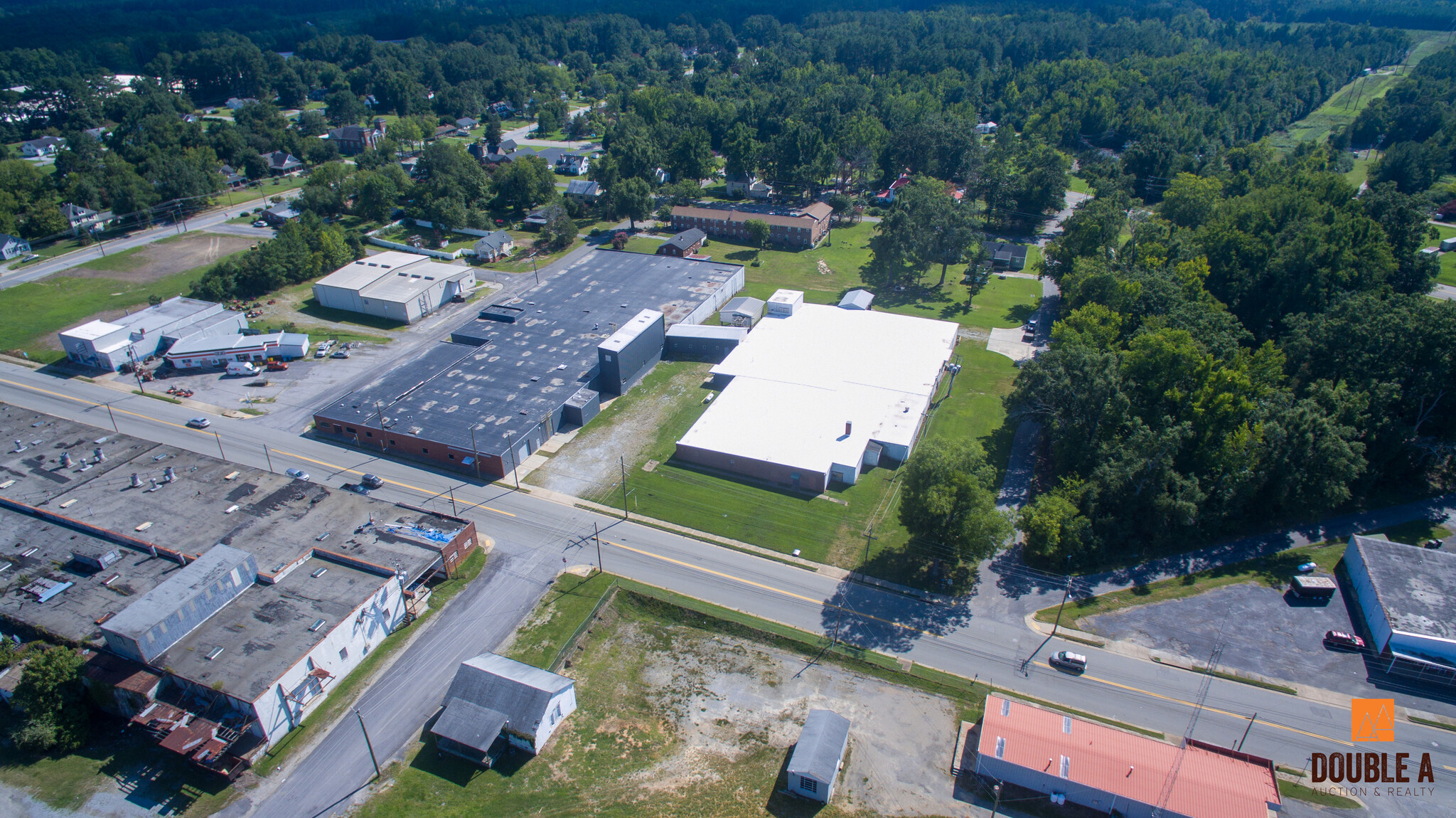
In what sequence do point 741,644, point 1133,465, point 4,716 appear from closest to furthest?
point 4,716
point 741,644
point 1133,465

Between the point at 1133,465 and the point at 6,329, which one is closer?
the point at 1133,465

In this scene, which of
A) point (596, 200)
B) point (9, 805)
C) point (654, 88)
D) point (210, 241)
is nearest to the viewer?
point (9, 805)

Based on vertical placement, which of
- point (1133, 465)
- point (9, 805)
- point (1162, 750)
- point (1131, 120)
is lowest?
point (9, 805)

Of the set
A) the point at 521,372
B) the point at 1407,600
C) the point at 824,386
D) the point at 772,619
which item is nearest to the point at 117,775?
the point at 772,619

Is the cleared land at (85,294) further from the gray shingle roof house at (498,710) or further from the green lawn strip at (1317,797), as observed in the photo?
the green lawn strip at (1317,797)

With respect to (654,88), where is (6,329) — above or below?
below

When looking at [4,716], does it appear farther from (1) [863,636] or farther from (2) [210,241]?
(2) [210,241]

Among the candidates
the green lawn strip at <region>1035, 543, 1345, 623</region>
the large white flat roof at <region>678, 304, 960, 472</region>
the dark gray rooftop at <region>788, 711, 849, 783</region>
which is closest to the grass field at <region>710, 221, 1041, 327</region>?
the large white flat roof at <region>678, 304, 960, 472</region>

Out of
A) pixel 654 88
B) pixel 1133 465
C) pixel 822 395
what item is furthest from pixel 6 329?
pixel 654 88
